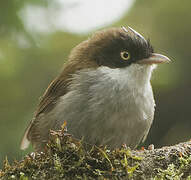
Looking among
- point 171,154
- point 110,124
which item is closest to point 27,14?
point 110,124

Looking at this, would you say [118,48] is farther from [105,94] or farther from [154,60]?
[105,94]

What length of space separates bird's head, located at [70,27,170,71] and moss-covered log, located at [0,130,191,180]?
1.98m

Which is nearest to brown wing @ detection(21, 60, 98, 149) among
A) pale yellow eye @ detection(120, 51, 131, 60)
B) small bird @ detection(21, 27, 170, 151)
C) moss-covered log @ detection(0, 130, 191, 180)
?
small bird @ detection(21, 27, 170, 151)

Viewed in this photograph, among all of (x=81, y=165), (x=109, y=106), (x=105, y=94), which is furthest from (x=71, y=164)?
(x=105, y=94)

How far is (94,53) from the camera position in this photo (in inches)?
205

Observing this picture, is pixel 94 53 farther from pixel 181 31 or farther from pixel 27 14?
pixel 181 31

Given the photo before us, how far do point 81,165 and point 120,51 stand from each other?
237 centimetres

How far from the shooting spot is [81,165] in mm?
3066

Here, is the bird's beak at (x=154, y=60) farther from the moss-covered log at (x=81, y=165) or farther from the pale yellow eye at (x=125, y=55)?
the moss-covered log at (x=81, y=165)

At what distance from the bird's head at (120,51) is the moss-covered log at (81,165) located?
1982 mm

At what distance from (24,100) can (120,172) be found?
4.51 meters

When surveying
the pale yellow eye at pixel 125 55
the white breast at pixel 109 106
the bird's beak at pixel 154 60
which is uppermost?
the pale yellow eye at pixel 125 55

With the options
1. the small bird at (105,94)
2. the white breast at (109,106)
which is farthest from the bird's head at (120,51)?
the white breast at (109,106)

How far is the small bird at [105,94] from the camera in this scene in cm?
461
